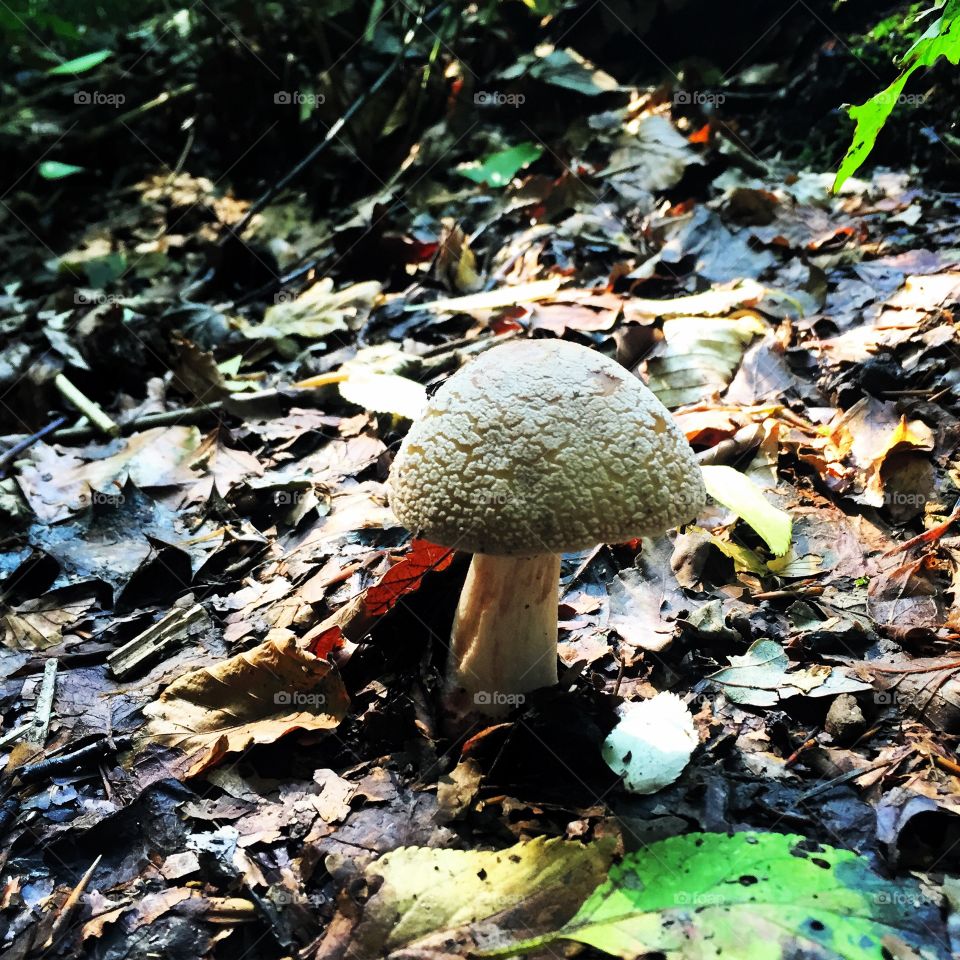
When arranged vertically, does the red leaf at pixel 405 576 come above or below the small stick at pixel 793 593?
above

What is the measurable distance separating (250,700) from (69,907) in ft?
2.53

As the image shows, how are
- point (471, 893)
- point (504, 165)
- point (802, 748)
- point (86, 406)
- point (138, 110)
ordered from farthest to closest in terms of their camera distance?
point (138, 110)
point (504, 165)
point (86, 406)
point (802, 748)
point (471, 893)

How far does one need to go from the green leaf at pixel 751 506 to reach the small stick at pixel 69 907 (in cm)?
244

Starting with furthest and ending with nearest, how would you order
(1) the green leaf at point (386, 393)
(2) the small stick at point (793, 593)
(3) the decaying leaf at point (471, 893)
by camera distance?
(1) the green leaf at point (386, 393)
(2) the small stick at point (793, 593)
(3) the decaying leaf at point (471, 893)

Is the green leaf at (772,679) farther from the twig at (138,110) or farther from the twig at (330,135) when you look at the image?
the twig at (138,110)

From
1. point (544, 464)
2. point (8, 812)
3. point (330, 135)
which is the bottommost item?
point (8, 812)

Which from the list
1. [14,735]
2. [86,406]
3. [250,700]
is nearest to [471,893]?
[250,700]

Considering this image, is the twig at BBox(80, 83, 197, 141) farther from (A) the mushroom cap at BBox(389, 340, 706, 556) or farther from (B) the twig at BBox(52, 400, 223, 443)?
(A) the mushroom cap at BBox(389, 340, 706, 556)

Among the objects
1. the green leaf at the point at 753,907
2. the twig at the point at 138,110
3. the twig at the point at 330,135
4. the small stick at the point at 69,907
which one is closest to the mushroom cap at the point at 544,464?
the green leaf at the point at 753,907

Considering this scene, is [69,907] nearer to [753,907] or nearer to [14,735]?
[14,735]

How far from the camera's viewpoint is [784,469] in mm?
3527

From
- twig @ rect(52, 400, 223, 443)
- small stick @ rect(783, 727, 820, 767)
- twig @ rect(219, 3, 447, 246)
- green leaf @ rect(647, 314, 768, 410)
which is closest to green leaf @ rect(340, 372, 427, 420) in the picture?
twig @ rect(52, 400, 223, 443)

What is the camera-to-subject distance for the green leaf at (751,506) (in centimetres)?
302

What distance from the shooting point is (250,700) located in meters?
2.73
